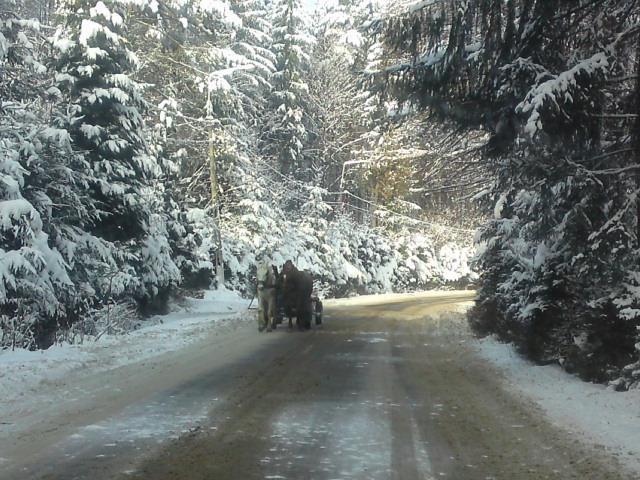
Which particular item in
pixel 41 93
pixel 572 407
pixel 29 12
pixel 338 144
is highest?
pixel 29 12

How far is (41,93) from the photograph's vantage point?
54.5 ft

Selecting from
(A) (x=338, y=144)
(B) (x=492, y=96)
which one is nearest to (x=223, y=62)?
(A) (x=338, y=144)

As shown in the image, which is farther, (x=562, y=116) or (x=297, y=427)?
(x=562, y=116)

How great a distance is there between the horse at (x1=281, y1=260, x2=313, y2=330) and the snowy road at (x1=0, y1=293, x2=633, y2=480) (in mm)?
6100

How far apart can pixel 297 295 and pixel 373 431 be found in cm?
1197

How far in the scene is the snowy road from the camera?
584 cm

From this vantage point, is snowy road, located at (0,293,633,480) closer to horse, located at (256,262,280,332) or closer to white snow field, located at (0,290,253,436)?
white snow field, located at (0,290,253,436)

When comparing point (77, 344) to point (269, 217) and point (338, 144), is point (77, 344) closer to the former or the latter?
point (269, 217)

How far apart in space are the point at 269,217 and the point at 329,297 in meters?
7.76

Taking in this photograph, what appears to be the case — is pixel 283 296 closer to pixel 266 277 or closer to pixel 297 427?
pixel 266 277

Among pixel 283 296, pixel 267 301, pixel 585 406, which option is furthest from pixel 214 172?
pixel 585 406

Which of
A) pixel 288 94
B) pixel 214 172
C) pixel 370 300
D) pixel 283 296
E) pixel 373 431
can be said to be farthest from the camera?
pixel 288 94

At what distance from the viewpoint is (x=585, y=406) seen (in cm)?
841

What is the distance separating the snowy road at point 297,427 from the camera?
5.84 m
